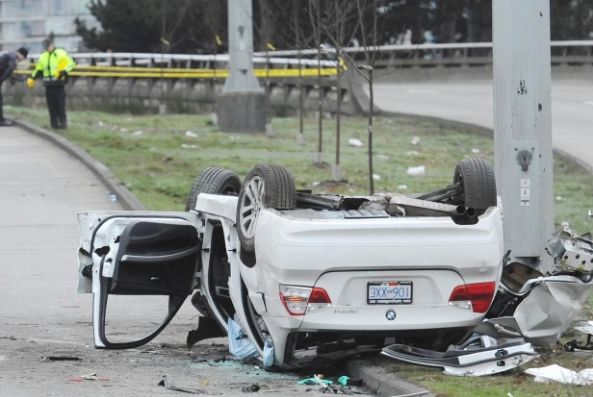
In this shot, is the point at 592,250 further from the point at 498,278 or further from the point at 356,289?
Answer: the point at 356,289

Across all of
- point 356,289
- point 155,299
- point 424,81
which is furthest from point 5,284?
point 424,81

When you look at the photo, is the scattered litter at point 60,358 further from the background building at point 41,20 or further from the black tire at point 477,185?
the background building at point 41,20

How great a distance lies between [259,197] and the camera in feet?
29.0

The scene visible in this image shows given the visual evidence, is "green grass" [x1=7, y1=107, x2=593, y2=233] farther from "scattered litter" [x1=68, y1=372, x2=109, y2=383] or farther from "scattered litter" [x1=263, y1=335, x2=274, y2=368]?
"scattered litter" [x1=68, y1=372, x2=109, y2=383]

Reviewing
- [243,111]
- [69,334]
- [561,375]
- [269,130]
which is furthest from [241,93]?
[561,375]

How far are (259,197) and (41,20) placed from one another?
70398 millimetres

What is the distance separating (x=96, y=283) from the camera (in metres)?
9.57

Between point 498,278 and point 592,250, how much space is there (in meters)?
1.10

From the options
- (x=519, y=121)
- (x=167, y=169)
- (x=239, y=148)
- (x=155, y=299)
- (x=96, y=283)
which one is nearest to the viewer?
(x=96, y=283)

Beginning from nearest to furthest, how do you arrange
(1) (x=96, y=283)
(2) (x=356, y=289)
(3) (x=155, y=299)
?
(2) (x=356, y=289), (1) (x=96, y=283), (3) (x=155, y=299)

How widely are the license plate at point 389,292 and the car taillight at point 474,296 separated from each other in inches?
11.2

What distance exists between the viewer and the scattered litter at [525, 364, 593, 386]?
8.01m

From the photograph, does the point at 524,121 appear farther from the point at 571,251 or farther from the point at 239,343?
the point at 239,343

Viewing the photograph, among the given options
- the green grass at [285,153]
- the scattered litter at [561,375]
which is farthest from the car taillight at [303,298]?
the green grass at [285,153]
